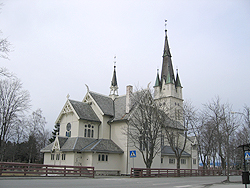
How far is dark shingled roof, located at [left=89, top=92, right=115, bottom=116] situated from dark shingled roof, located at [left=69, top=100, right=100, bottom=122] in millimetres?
1598

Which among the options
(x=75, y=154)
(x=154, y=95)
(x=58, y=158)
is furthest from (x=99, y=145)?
(x=154, y=95)

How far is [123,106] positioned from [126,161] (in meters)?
8.57

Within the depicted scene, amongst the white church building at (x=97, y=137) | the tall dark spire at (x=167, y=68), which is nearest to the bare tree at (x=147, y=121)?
the white church building at (x=97, y=137)

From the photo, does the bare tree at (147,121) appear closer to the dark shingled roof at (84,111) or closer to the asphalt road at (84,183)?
the dark shingled roof at (84,111)

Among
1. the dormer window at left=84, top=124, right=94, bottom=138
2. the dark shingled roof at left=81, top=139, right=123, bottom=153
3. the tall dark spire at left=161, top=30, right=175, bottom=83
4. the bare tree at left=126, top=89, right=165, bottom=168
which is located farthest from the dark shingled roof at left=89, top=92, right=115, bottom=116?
the tall dark spire at left=161, top=30, right=175, bottom=83

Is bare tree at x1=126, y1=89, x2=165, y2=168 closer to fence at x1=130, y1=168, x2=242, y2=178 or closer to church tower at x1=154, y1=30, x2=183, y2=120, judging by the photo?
fence at x1=130, y1=168, x2=242, y2=178

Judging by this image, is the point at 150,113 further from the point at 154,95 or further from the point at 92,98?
the point at 92,98

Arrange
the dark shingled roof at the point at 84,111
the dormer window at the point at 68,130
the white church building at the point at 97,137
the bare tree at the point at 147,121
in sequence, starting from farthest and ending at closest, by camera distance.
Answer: the dormer window at the point at 68,130 < the dark shingled roof at the point at 84,111 < the white church building at the point at 97,137 < the bare tree at the point at 147,121

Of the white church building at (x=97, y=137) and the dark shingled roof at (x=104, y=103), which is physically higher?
the dark shingled roof at (x=104, y=103)

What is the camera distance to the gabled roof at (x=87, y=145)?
3278 cm

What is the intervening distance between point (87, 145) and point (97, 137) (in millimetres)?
3125

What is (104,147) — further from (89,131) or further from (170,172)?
(170,172)

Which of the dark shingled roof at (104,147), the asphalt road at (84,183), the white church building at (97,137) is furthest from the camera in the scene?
the white church building at (97,137)

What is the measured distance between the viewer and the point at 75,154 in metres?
32.8
